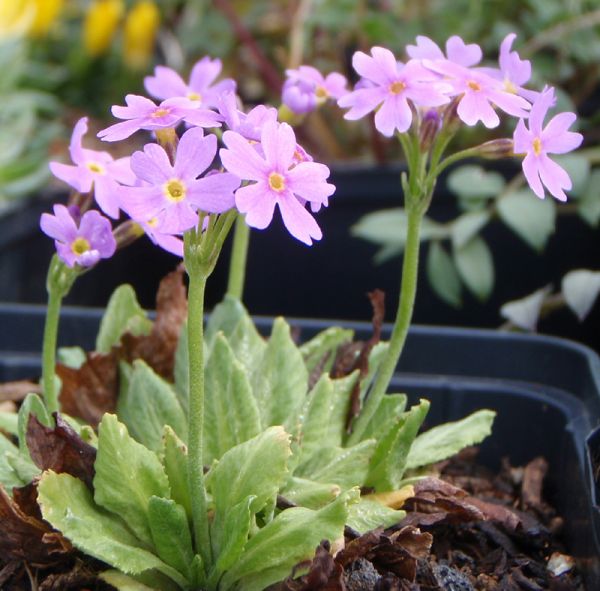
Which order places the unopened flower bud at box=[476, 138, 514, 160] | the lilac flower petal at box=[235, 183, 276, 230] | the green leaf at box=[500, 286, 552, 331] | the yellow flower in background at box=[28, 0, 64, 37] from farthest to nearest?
the yellow flower in background at box=[28, 0, 64, 37], the green leaf at box=[500, 286, 552, 331], the unopened flower bud at box=[476, 138, 514, 160], the lilac flower petal at box=[235, 183, 276, 230]

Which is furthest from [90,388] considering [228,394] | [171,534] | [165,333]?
[171,534]

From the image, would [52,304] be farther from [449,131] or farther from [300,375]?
[449,131]

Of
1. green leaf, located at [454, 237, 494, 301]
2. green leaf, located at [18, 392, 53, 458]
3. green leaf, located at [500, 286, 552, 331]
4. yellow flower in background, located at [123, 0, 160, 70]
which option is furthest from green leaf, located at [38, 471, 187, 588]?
yellow flower in background, located at [123, 0, 160, 70]

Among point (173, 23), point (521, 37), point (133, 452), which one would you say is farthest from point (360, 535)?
point (173, 23)

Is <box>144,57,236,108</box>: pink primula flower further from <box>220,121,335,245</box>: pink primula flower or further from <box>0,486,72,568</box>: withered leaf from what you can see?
<box>0,486,72,568</box>: withered leaf

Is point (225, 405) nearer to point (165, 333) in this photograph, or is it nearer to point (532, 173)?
point (165, 333)

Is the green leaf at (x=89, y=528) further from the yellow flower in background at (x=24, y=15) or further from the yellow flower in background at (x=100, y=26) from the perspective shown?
the yellow flower in background at (x=100, y=26)

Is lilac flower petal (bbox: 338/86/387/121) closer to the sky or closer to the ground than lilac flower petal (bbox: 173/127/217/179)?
closer to the sky
